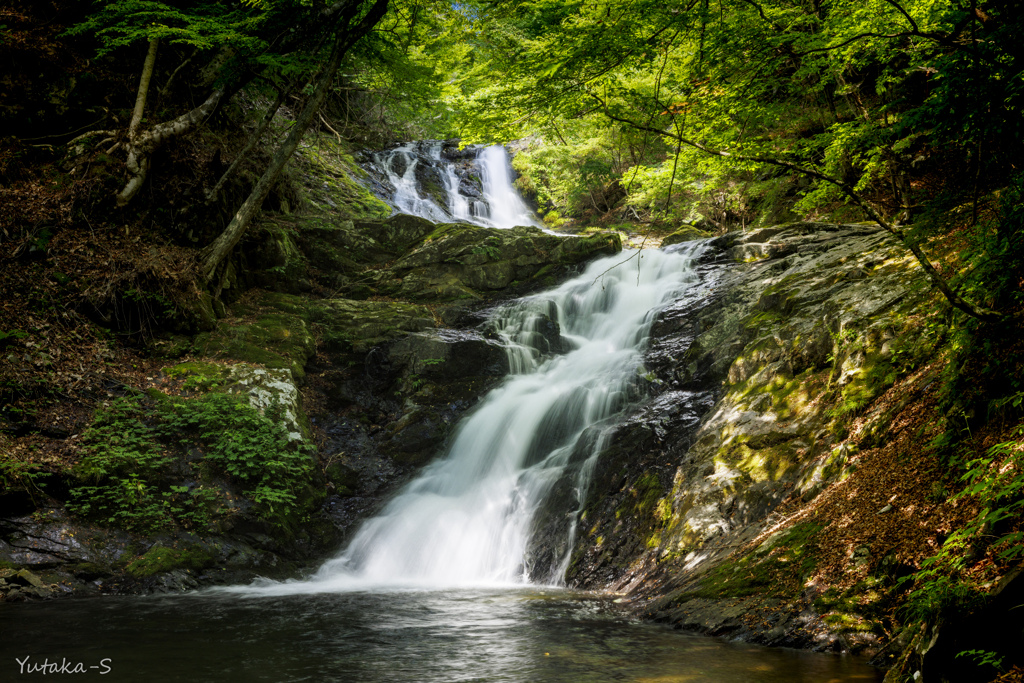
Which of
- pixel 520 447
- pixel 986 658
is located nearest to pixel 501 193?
pixel 520 447

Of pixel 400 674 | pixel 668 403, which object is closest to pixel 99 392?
pixel 400 674

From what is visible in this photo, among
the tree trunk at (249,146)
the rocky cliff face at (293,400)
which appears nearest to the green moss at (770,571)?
the rocky cliff face at (293,400)

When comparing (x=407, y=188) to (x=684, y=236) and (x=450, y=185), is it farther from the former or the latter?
(x=684, y=236)

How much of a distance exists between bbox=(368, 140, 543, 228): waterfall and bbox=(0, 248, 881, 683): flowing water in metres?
9.17

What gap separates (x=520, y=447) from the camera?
9.52 metres

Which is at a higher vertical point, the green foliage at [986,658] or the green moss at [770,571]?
the green foliage at [986,658]

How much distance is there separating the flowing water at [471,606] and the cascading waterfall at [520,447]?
30 millimetres

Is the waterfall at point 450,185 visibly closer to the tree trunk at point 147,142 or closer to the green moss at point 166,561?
the tree trunk at point 147,142

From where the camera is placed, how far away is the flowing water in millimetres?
3719

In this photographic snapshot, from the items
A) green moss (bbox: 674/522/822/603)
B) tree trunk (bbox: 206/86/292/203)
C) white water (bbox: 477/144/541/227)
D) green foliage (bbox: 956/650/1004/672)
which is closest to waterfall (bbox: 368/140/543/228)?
white water (bbox: 477/144/541/227)

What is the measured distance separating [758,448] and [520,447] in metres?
4.39

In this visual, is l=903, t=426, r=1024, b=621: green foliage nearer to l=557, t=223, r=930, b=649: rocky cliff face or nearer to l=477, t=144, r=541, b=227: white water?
l=557, t=223, r=930, b=649: rocky cliff face

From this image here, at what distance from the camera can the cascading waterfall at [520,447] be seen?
775 centimetres

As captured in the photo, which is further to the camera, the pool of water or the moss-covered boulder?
the moss-covered boulder
